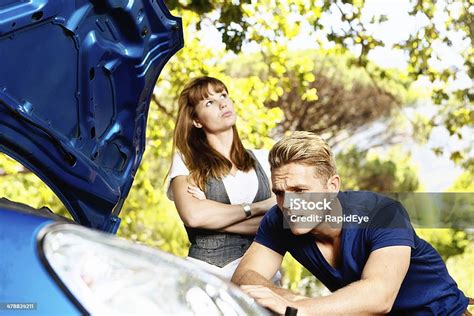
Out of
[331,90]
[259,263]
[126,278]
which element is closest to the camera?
[126,278]

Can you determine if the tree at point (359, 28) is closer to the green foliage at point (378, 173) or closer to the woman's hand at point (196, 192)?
the woman's hand at point (196, 192)

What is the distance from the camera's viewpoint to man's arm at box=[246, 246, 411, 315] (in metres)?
2.21

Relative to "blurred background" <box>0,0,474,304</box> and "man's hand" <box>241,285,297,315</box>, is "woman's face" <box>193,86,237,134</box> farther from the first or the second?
"man's hand" <box>241,285,297,315</box>

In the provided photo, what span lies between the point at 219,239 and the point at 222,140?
1.30 ft

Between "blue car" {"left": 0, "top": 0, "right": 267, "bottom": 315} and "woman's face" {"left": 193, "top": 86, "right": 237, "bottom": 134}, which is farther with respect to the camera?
"woman's face" {"left": 193, "top": 86, "right": 237, "bottom": 134}

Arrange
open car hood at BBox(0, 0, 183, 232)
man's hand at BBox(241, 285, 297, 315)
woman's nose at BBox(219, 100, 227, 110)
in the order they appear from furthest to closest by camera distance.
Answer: woman's nose at BBox(219, 100, 227, 110) → open car hood at BBox(0, 0, 183, 232) → man's hand at BBox(241, 285, 297, 315)

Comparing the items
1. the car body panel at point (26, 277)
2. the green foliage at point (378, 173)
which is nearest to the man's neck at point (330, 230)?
the car body panel at point (26, 277)

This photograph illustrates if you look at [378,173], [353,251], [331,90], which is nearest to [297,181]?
[353,251]

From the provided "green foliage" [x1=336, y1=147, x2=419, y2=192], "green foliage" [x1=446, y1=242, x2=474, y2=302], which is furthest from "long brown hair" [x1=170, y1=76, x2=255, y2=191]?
"green foliage" [x1=336, y1=147, x2=419, y2=192]

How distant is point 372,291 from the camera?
7.42 feet

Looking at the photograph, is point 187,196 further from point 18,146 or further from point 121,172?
point 18,146

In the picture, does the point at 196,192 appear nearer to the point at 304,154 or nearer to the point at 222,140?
the point at 222,140

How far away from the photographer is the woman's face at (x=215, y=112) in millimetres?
3357

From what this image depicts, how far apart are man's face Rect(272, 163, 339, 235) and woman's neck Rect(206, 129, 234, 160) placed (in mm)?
867
